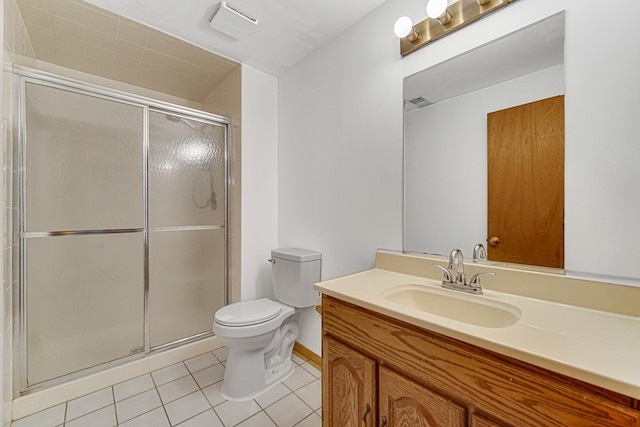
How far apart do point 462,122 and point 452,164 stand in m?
0.19

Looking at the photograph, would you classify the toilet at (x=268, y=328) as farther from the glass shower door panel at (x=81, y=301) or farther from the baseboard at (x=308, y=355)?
the glass shower door panel at (x=81, y=301)

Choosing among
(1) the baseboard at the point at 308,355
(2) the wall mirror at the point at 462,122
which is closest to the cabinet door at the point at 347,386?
(2) the wall mirror at the point at 462,122

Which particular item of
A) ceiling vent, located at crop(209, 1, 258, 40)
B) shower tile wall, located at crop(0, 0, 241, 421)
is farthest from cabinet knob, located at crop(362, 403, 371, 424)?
ceiling vent, located at crop(209, 1, 258, 40)

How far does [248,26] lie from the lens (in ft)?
5.33

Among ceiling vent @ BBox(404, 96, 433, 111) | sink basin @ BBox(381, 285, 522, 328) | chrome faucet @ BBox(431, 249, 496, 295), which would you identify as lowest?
sink basin @ BBox(381, 285, 522, 328)

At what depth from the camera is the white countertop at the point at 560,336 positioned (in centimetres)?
52

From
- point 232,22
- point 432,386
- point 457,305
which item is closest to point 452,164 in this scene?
point 457,305

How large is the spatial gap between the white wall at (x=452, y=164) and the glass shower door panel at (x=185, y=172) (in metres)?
1.56

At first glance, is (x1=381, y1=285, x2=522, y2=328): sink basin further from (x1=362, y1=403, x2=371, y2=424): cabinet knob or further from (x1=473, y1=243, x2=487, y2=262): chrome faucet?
(x1=362, y1=403, x2=371, y2=424): cabinet knob

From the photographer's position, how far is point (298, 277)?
1786mm

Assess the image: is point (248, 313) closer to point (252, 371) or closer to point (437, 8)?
point (252, 371)

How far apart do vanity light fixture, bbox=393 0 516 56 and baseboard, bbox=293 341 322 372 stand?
6.56 ft

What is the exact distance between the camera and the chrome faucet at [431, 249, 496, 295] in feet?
3.33

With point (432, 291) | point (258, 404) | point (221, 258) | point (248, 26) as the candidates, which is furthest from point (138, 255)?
point (432, 291)
